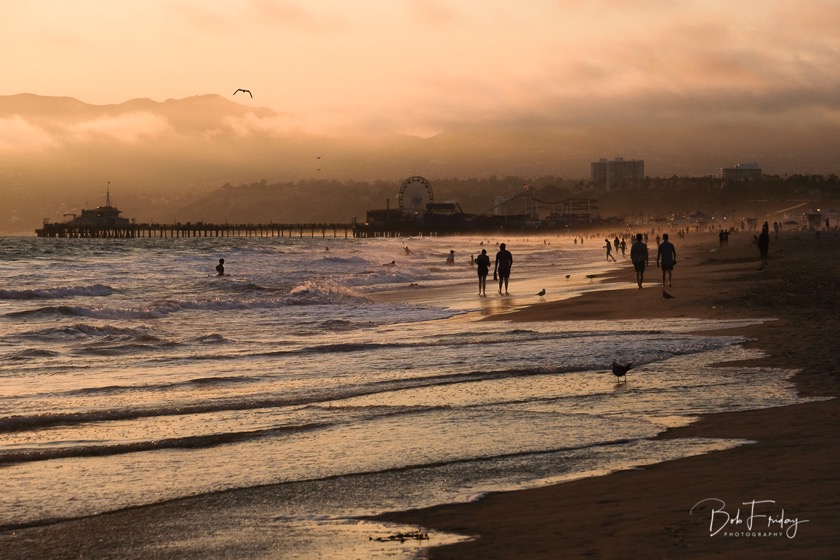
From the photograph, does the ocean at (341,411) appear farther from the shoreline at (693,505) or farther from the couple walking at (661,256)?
the couple walking at (661,256)

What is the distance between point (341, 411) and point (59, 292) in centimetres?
3283

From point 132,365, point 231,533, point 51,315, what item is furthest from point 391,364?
point 51,315

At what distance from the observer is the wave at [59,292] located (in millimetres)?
39125

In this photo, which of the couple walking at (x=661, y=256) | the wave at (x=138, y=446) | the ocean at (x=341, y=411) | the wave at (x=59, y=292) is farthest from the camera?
the wave at (x=59, y=292)

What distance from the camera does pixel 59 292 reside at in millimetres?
41062

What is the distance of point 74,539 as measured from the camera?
6645 millimetres

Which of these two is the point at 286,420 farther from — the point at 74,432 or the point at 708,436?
the point at 708,436

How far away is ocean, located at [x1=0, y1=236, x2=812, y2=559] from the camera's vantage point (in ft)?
25.6

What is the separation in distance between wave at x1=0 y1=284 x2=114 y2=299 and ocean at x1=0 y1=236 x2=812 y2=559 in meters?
17.5

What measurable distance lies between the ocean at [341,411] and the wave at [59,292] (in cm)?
1755

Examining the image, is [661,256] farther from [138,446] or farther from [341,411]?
A: [138,446]
